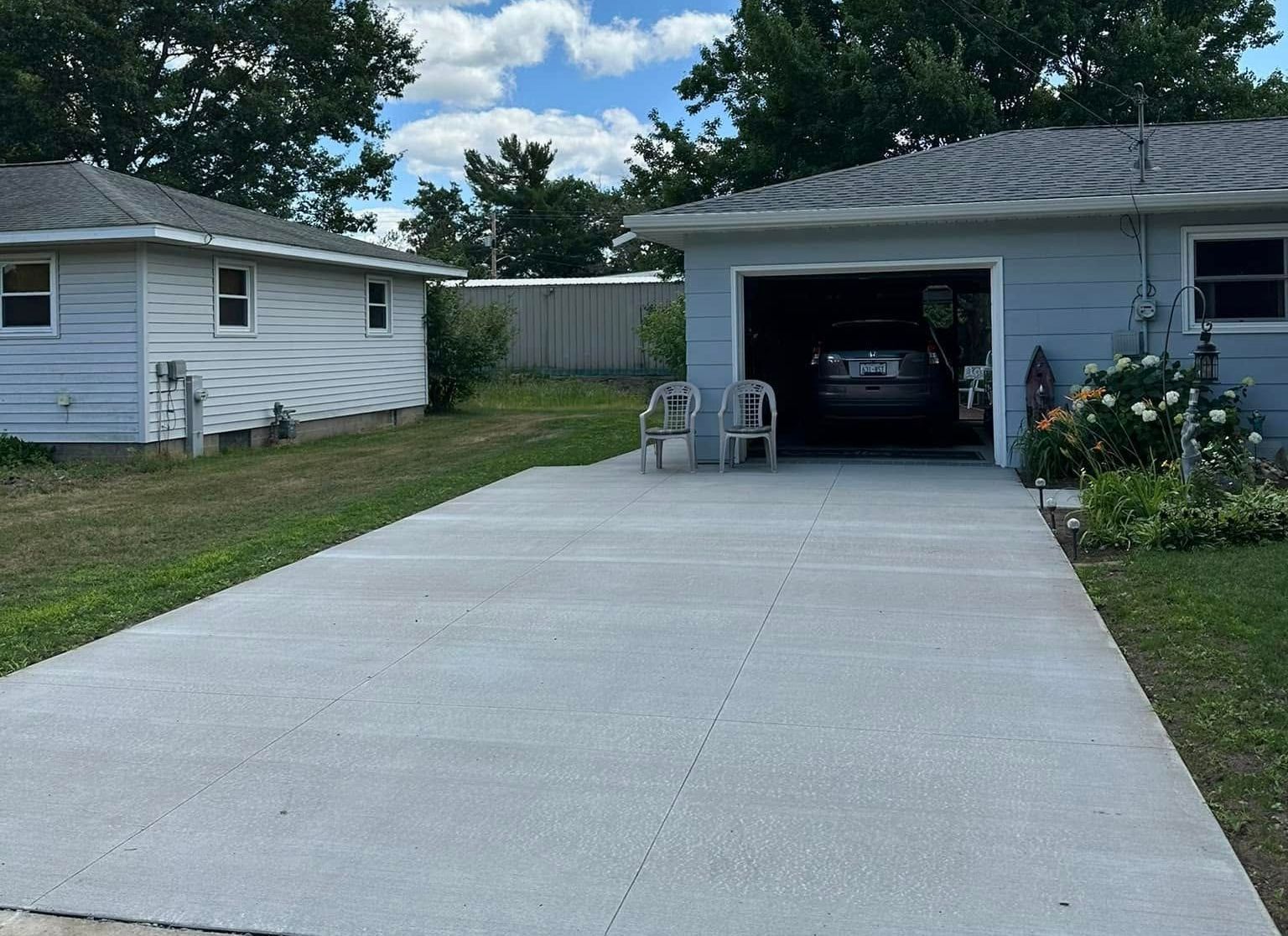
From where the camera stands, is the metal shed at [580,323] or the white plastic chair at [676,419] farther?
the metal shed at [580,323]

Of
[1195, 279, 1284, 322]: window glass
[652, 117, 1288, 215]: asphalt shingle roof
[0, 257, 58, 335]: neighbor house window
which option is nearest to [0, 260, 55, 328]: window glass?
[0, 257, 58, 335]: neighbor house window

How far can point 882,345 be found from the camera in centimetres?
1381

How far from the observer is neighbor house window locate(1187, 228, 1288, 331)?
39.3 ft

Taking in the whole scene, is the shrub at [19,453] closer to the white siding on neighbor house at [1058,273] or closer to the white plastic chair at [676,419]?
the white plastic chair at [676,419]

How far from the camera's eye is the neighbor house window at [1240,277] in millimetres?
11969

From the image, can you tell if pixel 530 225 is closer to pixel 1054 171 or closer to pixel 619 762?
pixel 1054 171

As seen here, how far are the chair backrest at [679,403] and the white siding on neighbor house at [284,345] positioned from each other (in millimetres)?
6342

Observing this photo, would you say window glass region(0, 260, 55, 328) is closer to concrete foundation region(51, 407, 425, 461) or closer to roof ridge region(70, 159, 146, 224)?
roof ridge region(70, 159, 146, 224)

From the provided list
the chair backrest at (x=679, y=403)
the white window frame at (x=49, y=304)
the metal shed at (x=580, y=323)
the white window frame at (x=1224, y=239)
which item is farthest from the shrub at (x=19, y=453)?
the metal shed at (x=580, y=323)

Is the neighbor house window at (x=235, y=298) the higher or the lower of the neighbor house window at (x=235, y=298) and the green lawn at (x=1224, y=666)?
the higher

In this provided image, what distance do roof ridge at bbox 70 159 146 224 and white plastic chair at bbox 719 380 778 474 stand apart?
698cm

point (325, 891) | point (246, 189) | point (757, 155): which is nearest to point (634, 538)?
point (325, 891)

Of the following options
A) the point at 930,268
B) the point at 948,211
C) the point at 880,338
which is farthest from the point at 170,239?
the point at 948,211

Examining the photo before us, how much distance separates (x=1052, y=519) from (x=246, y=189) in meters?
26.3
